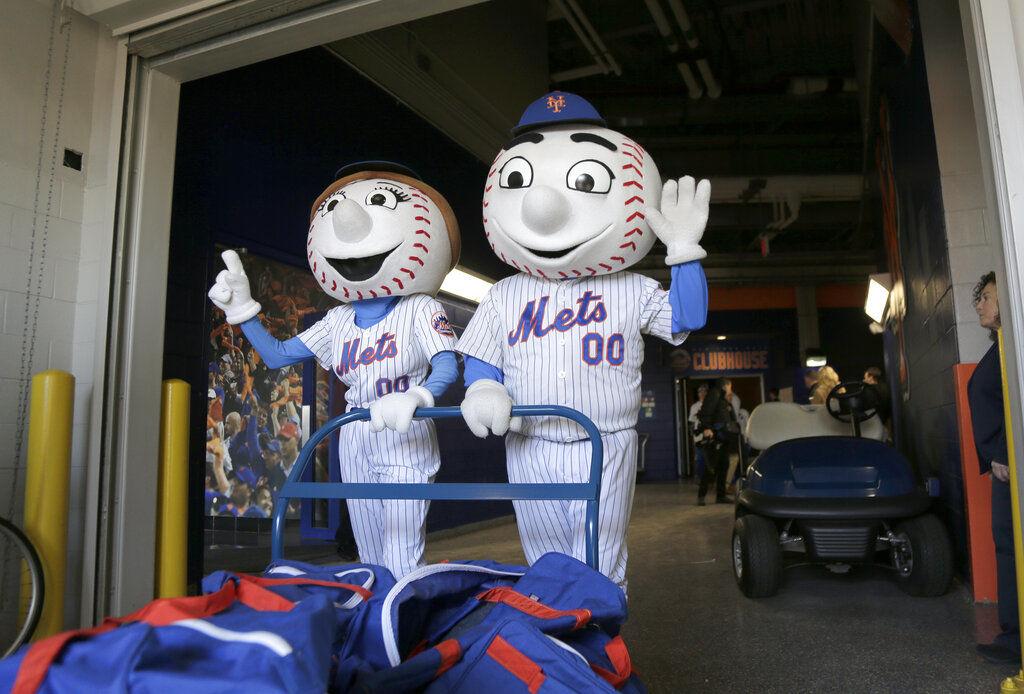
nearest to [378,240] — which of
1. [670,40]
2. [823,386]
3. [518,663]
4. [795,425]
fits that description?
[518,663]

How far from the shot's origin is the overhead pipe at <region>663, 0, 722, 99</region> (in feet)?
19.9

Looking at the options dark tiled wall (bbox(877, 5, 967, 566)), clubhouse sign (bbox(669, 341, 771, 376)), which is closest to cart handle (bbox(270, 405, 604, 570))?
dark tiled wall (bbox(877, 5, 967, 566))

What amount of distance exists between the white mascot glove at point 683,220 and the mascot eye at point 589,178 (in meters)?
0.18

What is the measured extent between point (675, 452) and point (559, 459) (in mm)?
12261

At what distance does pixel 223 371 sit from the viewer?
6.46m

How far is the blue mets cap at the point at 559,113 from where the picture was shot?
2.15 meters

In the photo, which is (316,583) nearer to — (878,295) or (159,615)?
(159,615)

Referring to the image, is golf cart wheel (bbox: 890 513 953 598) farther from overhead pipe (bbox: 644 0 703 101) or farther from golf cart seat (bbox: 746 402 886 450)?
overhead pipe (bbox: 644 0 703 101)

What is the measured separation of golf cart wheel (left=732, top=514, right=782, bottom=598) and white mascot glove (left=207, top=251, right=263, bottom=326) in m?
2.44

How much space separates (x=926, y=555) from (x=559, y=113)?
2.66 meters

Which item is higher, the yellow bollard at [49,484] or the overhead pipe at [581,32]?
the overhead pipe at [581,32]

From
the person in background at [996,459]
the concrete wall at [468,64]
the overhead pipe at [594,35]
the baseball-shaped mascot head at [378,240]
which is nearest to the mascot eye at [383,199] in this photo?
the baseball-shaped mascot head at [378,240]

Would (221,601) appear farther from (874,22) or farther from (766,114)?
(766,114)

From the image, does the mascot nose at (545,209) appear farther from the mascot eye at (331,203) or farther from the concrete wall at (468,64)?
the concrete wall at (468,64)
